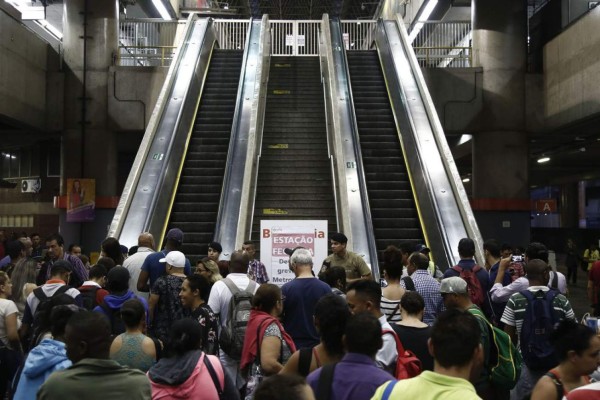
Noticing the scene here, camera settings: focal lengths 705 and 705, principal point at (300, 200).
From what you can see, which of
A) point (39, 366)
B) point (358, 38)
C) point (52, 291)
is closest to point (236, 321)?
point (52, 291)

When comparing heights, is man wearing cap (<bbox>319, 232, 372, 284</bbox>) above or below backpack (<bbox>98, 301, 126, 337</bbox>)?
above

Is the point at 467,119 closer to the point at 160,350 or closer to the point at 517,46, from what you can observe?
the point at 517,46

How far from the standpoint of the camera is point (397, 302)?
5273 millimetres

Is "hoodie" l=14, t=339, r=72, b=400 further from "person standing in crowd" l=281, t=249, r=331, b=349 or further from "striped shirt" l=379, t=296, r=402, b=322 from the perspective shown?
"striped shirt" l=379, t=296, r=402, b=322

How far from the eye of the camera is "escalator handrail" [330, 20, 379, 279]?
10.8 meters

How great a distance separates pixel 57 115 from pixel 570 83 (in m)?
12.8

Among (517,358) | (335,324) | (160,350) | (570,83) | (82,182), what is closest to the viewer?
(335,324)

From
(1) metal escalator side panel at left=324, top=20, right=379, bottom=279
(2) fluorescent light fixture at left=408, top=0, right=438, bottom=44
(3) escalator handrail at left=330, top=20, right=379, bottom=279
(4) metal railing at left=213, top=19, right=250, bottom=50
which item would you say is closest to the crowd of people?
(3) escalator handrail at left=330, top=20, right=379, bottom=279

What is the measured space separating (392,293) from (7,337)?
2987mm

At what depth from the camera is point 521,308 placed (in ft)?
17.3

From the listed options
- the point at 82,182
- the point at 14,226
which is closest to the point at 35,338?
the point at 82,182

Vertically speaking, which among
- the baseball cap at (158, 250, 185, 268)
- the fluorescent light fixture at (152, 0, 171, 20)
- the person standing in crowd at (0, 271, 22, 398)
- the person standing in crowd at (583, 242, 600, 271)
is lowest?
the person standing in crowd at (583, 242, 600, 271)

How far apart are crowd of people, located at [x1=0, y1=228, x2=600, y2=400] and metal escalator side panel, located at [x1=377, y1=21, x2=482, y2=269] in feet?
12.2

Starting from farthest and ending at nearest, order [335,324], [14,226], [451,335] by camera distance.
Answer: [14,226], [335,324], [451,335]
